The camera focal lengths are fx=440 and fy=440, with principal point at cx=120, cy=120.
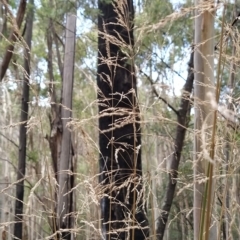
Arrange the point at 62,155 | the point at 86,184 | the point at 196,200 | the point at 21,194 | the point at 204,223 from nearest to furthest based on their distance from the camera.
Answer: the point at 204,223 → the point at 86,184 → the point at 196,200 → the point at 62,155 → the point at 21,194

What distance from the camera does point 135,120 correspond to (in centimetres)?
94

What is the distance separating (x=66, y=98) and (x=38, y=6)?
112cm

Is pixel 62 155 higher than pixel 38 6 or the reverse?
the reverse

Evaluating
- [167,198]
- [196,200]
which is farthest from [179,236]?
[196,200]

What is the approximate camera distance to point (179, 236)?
8.23m

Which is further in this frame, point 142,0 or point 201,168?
point 142,0

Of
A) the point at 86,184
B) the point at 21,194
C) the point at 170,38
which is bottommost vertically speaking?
the point at 21,194

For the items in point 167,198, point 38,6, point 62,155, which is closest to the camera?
point 62,155

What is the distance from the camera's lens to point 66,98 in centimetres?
300

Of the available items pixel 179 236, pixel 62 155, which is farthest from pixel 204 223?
pixel 179 236

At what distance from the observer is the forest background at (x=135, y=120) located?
941 millimetres

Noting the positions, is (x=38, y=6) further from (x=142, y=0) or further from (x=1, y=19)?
(x=142, y=0)

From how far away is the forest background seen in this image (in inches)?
37.1

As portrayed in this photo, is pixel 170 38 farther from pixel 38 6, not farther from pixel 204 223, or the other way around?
pixel 204 223
